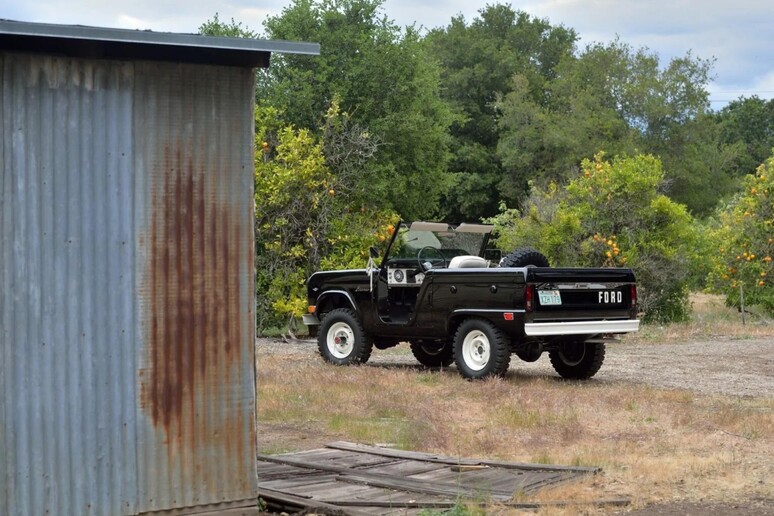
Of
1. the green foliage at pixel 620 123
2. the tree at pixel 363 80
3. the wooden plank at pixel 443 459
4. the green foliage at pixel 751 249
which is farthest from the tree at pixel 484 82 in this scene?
the wooden plank at pixel 443 459

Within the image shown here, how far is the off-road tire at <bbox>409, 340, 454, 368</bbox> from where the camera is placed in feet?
53.0

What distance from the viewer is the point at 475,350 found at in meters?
14.2

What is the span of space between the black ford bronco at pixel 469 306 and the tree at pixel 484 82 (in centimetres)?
3595

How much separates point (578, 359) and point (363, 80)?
1775cm

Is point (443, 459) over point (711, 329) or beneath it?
beneath

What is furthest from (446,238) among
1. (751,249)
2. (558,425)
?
(751,249)

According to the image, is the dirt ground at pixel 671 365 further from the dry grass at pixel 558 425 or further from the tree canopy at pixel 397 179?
the tree canopy at pixel 397 179

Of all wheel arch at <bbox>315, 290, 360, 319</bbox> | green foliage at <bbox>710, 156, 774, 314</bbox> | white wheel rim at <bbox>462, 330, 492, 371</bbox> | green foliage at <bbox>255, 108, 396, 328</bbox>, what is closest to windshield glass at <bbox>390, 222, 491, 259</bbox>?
wheel arch at <bbox>315, 290, 360, 319</bbox>

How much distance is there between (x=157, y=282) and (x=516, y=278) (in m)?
7.50

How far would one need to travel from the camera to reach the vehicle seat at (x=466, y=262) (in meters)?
15.0

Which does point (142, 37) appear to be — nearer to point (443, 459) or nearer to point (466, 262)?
point (443, 459)

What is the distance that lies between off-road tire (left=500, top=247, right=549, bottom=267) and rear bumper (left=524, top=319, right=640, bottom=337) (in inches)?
49.4

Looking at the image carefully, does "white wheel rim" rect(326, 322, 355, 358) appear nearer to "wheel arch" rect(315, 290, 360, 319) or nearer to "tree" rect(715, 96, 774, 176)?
"wheel arch" rect(315, 290, 360, 319)

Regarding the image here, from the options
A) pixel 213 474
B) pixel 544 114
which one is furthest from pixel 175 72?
pixel 544 114
